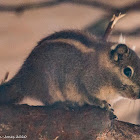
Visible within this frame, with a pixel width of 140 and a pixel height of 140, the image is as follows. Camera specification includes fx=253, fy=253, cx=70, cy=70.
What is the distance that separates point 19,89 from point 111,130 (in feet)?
3.23

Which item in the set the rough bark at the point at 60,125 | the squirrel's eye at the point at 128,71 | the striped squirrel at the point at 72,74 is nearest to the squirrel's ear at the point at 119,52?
the striped squirrel at the point at 72,74

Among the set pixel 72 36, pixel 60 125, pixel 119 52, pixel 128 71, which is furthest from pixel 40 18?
pixel 60 125

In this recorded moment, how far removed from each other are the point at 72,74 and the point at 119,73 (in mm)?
471

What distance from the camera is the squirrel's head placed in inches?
92.4

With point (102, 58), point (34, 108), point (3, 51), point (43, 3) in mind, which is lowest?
point (34, 108)

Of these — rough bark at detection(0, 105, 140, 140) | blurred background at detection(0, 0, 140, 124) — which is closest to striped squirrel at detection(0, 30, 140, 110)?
rough bark at detection(0, 105, 140, 140)

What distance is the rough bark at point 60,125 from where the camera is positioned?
1872 mm

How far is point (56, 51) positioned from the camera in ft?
8.57

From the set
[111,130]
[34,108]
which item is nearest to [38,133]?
[34,108]

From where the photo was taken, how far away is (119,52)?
7.98 feet

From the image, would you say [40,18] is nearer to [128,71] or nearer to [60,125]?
[128,71]

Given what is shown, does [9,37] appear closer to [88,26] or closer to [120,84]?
[88,26]

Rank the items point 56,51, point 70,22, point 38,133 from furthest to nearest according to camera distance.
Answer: point 70,22
point 56,51
point 38,133

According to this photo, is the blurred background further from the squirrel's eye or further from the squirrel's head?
the squirrel's eye
